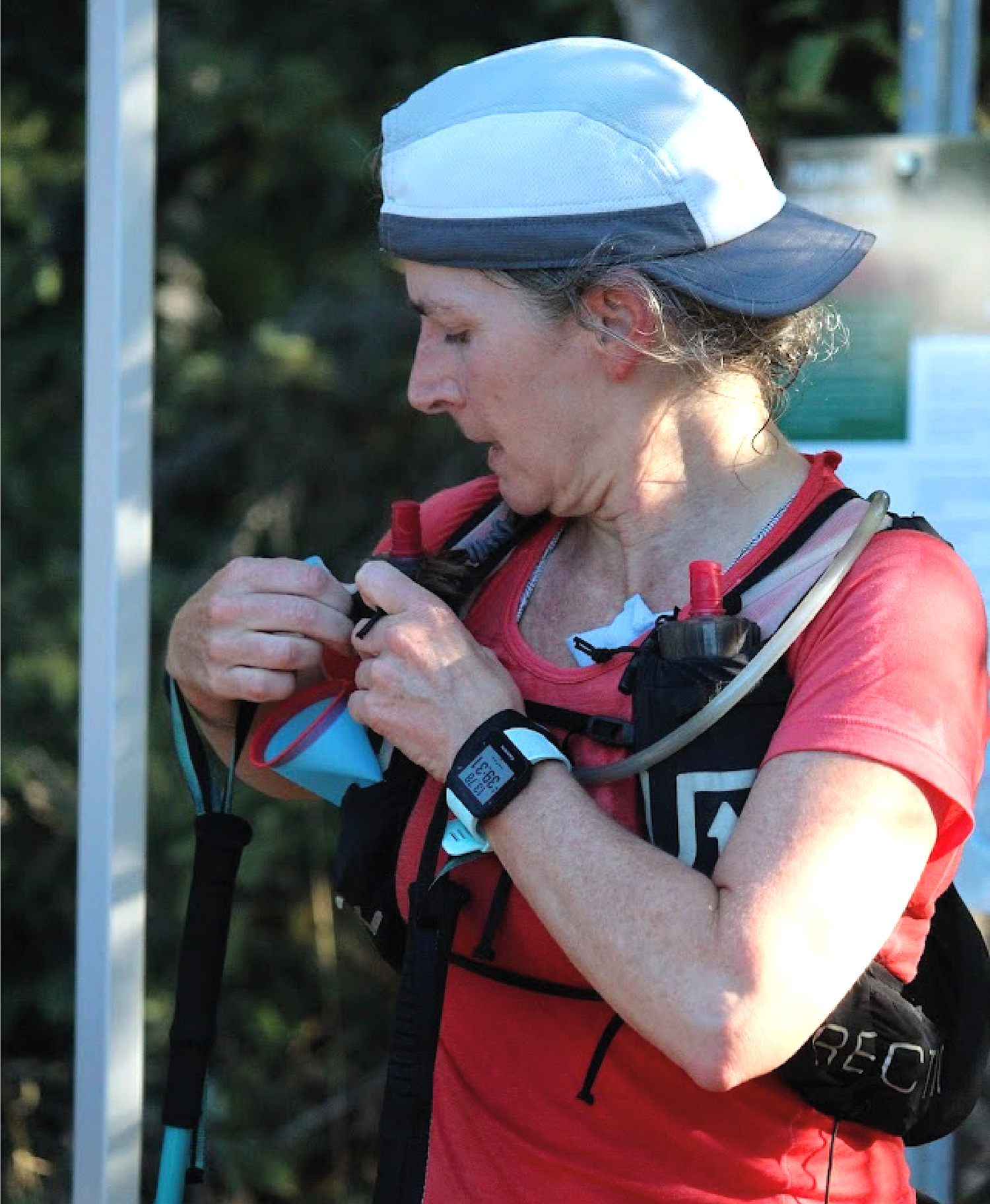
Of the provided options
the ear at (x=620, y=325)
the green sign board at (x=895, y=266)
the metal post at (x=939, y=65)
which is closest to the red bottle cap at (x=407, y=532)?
the ear at (x=620, y=325)

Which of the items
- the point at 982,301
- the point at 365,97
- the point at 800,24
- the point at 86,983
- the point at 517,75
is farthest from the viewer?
the point at 365,97

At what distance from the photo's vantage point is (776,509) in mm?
1621

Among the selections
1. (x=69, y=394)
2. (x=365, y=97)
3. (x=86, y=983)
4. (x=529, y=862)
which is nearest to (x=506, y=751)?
(x=529, y=862)

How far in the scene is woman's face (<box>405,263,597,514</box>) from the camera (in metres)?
1.59

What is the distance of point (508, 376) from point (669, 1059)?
0.66m

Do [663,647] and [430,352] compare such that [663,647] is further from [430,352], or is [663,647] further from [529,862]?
[430,352]

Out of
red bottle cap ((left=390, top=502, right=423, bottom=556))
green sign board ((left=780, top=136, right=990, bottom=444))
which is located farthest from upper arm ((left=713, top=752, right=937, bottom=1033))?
green sign board ((left=780, top=136, right=990, bottom=444))

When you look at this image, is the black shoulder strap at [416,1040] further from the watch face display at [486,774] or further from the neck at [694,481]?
the neck at [694,481]

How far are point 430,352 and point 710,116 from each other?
0.35 meters

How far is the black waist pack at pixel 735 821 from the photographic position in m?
1.42

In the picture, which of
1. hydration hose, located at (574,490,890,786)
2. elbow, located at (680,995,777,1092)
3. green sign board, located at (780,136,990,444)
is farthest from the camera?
green sign board, located at (780,136,990,444)

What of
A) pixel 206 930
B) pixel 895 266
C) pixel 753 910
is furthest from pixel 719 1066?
pixel 895 266

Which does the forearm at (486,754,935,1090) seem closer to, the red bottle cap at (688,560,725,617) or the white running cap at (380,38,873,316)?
the red bottle cap at (688,560,725,617)

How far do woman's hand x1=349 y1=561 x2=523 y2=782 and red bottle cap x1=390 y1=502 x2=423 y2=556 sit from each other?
0.16 metres
